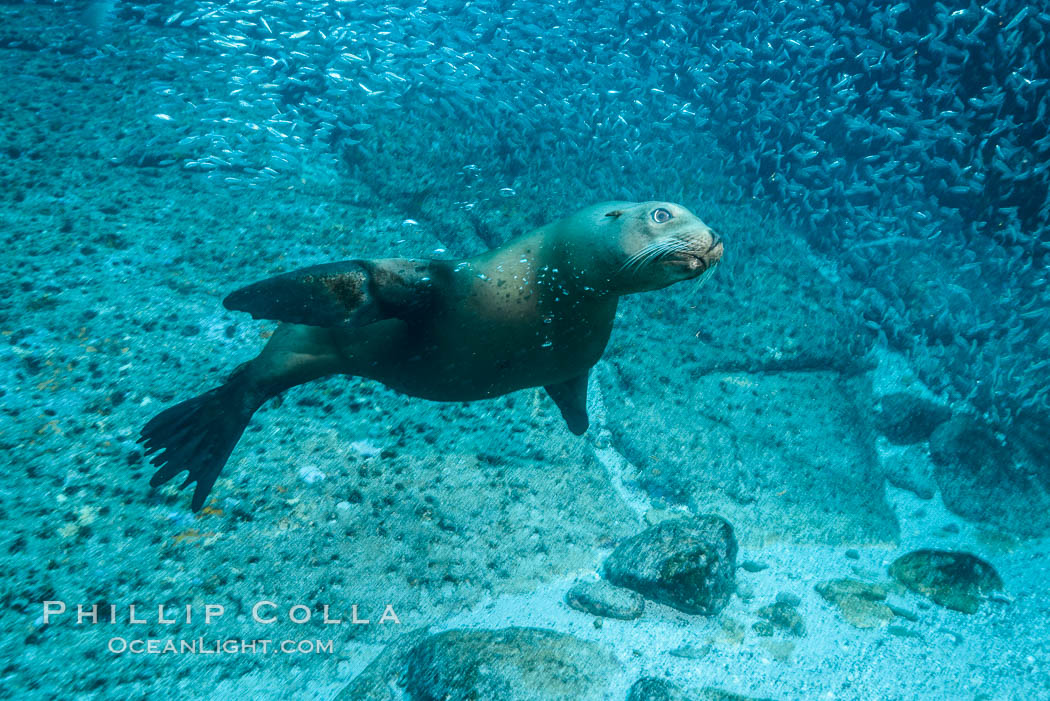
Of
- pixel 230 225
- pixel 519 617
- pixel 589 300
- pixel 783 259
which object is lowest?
pixel 519 617

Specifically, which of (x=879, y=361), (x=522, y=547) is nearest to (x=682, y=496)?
(x=522, y=547)

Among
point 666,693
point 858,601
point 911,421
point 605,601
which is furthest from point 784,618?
point 911,421

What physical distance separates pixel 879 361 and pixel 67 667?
8.55 m

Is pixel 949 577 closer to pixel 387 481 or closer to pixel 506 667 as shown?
pixel 506 667

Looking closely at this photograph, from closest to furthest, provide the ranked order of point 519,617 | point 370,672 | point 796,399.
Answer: point 370,672 → point 519,617 → point 796,399

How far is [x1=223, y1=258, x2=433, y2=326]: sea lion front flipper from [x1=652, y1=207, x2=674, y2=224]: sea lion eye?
1328 millimetres

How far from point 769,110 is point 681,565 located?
Result: 32.4 feet

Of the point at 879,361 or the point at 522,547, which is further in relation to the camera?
the point at 879,361

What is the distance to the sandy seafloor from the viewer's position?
3182 mm

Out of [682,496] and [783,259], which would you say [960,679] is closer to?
[682,496]

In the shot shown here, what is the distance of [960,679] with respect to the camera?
373cm

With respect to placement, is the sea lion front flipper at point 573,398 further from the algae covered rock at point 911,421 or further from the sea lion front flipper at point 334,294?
the algae covered rock at point 911,421

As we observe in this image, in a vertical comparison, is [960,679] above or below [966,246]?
below

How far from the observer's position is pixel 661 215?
2.75 metres
